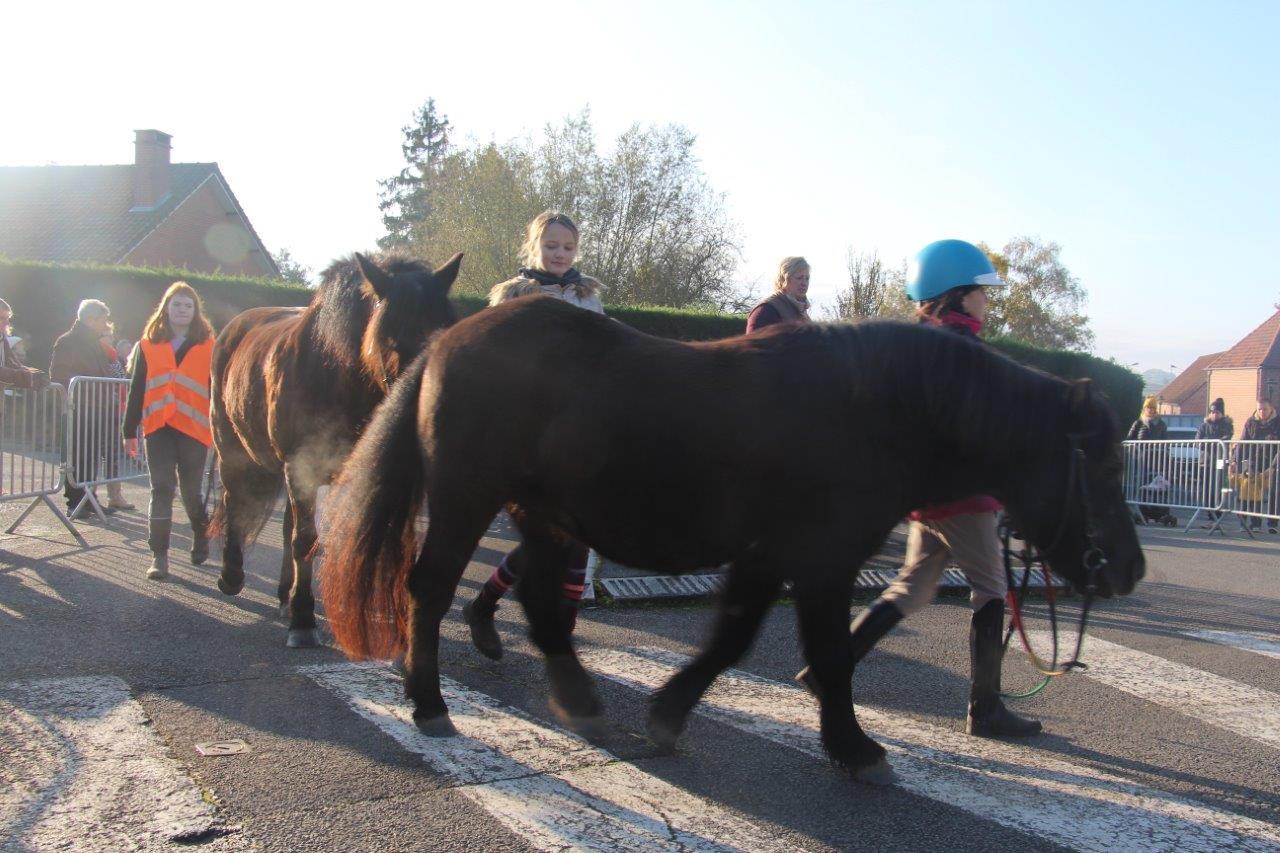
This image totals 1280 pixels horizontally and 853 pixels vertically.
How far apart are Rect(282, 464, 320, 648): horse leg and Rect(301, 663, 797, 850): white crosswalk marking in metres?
0.99

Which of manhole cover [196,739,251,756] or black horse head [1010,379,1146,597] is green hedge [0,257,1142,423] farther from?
black horse head [1010,379,1146,597]

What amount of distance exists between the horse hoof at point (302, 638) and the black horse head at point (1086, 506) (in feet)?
11.4

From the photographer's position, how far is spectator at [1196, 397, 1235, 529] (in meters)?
14.0

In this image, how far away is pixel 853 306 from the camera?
32188 millimetres

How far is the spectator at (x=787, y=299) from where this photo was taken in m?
5.55

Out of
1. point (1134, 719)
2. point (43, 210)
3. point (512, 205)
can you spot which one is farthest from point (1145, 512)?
point (43, 210)

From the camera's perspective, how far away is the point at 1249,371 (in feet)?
189

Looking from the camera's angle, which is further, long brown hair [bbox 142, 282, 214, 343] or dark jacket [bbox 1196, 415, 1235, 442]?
dark jacket [bbox 1196, 415, 1235, 442]

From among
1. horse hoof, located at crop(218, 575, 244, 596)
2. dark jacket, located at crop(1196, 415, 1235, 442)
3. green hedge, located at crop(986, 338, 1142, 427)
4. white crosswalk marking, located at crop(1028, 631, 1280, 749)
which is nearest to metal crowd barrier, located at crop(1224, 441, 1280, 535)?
dark jacket, located at crop(1196, 415, 1235, 442)

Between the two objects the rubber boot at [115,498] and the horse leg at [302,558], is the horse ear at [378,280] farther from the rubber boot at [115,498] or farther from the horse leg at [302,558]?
the rubber boot at [115,498]

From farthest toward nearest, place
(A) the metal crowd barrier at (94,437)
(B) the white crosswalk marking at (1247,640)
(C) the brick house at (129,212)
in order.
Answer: (C) the brick house at (129,212) < (A) the metal crowd barrier at (94,437) < (B) the white crosswalk marking at (1247,640)

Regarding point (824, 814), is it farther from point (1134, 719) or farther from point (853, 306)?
point (853, 306)

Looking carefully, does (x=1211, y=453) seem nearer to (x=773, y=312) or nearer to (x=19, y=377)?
(x=773, y=312)

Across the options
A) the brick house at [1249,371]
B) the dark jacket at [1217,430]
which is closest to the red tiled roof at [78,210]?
the dark jacket at [1217,430]
